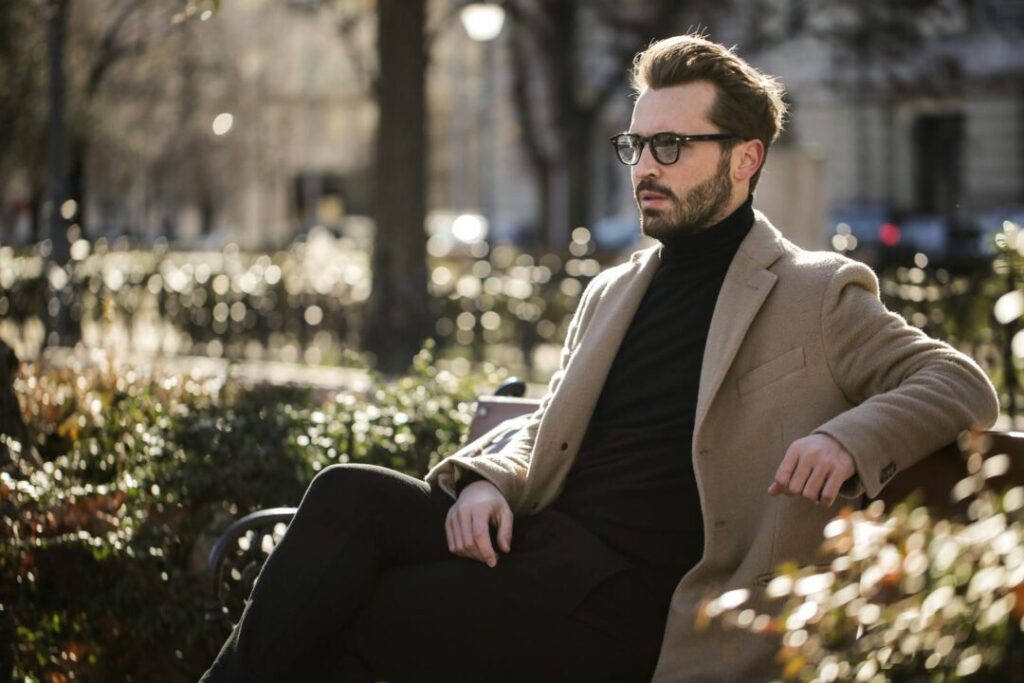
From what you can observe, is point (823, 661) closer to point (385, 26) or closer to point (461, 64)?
point (385, 26)

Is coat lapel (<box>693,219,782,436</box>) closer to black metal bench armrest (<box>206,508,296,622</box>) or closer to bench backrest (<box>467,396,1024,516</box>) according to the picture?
bench backrest (<box>467,396,1024,516</box>)

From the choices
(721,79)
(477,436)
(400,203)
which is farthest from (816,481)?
(400,203)

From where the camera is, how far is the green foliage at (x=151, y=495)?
4.43 meters

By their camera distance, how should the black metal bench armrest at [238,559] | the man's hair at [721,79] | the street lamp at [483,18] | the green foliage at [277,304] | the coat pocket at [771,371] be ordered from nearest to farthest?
1. the coat pocket at [771,371]
2. the man's hair at [721,79]
3. the black metal bench armrest at [238,559]
4. the green foliage at [277,304]
5. the street lamp at [483,18]

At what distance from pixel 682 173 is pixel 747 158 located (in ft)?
0.52

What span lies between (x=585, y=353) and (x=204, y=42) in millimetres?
33141

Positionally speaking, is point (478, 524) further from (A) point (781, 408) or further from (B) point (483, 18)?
(B) point (483, 18)

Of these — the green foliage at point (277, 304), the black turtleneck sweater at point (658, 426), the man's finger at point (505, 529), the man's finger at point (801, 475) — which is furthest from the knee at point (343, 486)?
the green foliage at point (277, 304)

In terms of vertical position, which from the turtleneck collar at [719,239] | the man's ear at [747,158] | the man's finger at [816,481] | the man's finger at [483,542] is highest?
the man's ear at [747,158]

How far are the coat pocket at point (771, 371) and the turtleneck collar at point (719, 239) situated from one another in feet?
1.16

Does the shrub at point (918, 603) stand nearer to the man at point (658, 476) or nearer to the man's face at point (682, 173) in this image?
the man at point (658, 476)

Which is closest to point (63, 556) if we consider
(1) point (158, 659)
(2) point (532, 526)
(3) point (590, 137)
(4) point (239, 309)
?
(1) point (158, 659)

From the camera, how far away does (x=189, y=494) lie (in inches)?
186

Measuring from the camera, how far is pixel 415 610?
136 inches
